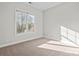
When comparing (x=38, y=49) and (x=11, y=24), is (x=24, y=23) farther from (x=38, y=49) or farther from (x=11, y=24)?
(x=38, y=49)

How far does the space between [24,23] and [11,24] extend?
26.2 inches

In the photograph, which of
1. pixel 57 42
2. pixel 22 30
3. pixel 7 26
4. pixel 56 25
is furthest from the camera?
pixel 56 25

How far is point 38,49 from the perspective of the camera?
3.19 m

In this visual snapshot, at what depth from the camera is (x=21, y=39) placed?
10.6ft

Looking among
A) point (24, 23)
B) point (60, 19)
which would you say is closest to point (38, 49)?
point (24, 23)

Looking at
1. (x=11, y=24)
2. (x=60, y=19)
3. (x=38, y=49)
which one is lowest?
(x=38, y=49)

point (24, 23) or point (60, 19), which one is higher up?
point (60, 19)

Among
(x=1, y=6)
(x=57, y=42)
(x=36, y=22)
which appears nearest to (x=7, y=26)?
(x=1, y=6)

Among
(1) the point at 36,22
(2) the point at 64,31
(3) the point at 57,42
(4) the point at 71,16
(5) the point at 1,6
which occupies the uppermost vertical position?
(5) the point at 1,6

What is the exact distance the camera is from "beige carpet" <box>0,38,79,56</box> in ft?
9.09

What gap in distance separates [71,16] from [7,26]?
246 cm

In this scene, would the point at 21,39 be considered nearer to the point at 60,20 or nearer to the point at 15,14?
the point at 15,14

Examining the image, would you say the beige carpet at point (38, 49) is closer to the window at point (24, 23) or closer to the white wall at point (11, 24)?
the white wall at point (11, 24)

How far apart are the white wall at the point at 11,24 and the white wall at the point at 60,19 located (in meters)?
0.42
